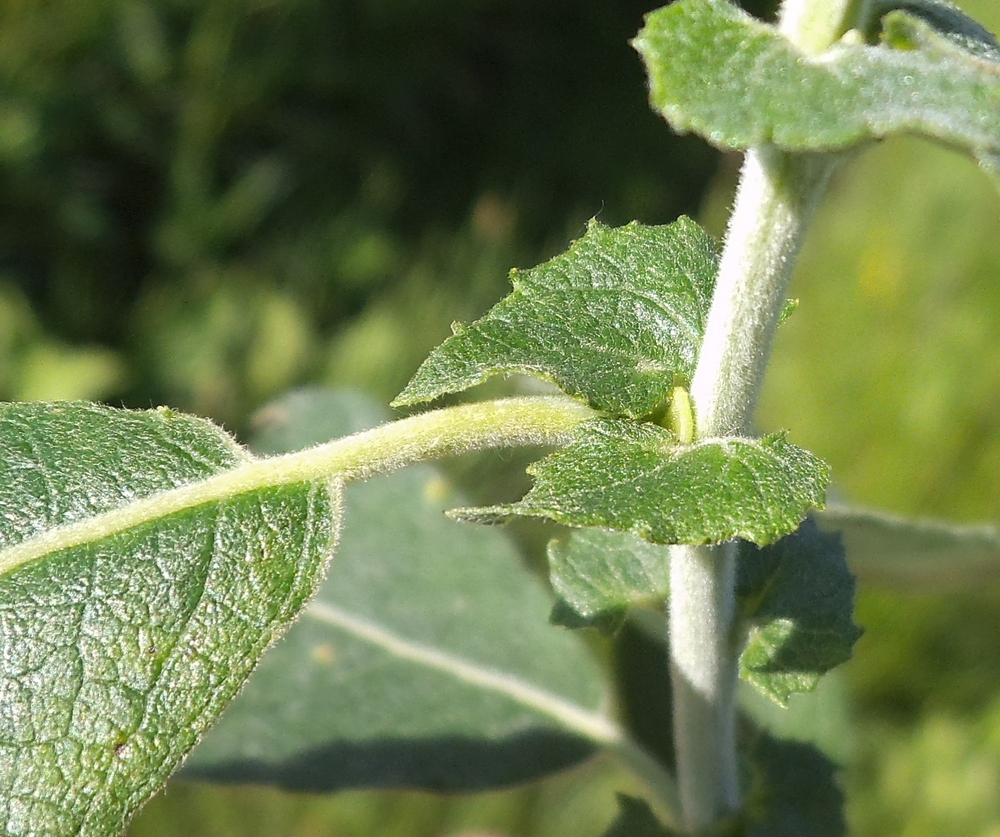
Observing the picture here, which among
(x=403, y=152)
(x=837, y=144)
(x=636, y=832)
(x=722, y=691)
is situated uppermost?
(x=837, y=144)

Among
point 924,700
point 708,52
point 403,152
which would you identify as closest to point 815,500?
point 708,52

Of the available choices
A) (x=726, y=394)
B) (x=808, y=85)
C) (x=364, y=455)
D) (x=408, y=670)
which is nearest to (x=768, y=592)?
(x=726, y=394)

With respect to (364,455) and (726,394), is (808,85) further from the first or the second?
(364,455)

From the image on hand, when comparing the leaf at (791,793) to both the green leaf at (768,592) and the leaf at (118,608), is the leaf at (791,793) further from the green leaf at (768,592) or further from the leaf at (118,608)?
the leaf at (118,608)

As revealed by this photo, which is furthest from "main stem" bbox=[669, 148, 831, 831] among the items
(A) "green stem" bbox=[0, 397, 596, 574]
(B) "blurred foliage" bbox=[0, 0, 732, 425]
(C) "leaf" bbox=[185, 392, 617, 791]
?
(B) "blurred foliage" bbox=[0, 0, 732, 425]

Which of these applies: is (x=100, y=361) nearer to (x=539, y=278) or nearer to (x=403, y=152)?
(x=403, y=152)
